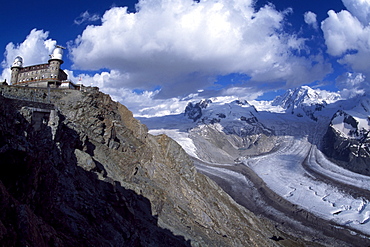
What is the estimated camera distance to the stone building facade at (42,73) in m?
36.9

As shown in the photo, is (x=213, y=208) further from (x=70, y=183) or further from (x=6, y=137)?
(x=6, y=137)

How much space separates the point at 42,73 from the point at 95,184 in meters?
26.1

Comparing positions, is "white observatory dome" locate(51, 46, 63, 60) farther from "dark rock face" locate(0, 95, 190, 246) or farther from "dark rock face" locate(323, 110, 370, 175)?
"dark rock face" locate(323, 110, 370, 175)

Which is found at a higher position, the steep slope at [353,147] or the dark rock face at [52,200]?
the steep slope at [353,147]

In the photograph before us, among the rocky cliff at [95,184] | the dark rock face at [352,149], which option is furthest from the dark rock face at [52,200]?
the dark rock face at [352,149]

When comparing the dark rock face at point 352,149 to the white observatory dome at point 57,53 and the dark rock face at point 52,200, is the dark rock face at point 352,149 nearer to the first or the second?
the white observatory dome at point 57,53

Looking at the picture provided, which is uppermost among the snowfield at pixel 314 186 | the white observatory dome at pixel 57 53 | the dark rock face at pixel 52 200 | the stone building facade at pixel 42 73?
the white observatory dome at pixel 57 53

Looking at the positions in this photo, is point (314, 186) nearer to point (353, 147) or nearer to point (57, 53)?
point (353, 147)

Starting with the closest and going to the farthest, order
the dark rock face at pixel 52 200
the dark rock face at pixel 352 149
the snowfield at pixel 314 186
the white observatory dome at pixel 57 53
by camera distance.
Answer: the dark rock face at pixel 52 200
the white observatory dome at pixel 57 53
the snowfield at pixel 314 186
the dark rock face at pixel 352 149

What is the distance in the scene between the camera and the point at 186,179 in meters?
41.6

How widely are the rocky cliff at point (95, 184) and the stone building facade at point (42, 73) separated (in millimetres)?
8144

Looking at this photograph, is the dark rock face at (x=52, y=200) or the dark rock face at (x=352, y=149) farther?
the dark rock face at (x=352, y=149)

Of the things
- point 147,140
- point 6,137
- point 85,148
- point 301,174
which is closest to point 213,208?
point 147,140

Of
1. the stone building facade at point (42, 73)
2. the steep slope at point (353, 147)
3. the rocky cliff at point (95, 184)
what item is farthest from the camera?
the steep slope at point (353, 147)
